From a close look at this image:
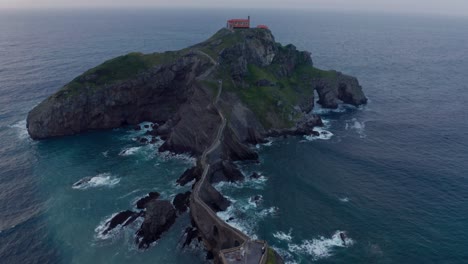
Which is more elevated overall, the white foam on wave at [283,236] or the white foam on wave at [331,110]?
the white foam on wave at [331,110]

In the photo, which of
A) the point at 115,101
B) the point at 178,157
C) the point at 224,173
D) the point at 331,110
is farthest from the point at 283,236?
the point at 115,101

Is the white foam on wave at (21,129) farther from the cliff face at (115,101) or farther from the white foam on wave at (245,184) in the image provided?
the white foam on wave at (245,184)

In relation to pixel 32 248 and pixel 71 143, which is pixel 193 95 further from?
pixel 32 248

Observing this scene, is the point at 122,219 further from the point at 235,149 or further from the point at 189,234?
the point at 235,149

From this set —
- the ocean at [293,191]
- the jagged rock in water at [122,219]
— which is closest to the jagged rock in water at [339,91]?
the ocean at [293,191]

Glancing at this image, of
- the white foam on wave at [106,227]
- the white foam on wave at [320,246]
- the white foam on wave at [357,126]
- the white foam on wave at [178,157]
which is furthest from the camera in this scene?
the white foam on wave at [357,126]
